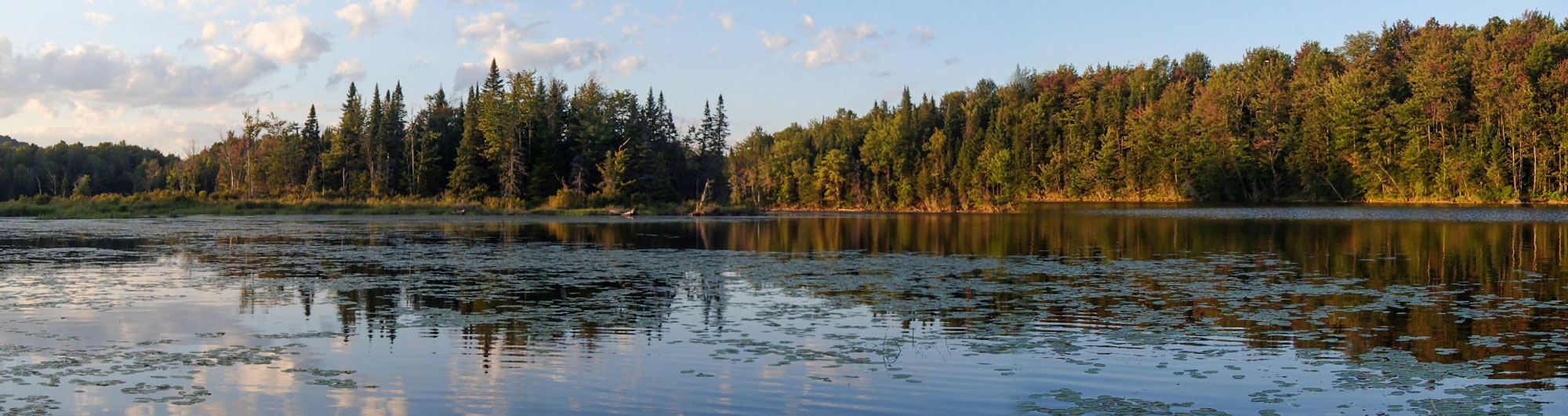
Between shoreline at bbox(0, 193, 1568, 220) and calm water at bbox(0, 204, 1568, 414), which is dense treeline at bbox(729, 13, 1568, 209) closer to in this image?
shoreline at bbox(0, 193, 1568, 220)

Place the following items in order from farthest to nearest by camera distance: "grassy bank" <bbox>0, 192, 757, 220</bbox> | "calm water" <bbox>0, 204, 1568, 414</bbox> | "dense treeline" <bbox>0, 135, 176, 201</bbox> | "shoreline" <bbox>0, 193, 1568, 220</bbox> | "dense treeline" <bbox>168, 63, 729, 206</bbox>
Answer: "dense treeline" <bbox>0, 135, 176, 201</bbox> → "dense treeline" <bbox>168, 63, 729, 206</bbox> → "grassy bank" <bbox>0, 192, 757, 220</bbox> → "shoreline" <bbox>0, 193, 1568, 220</bbox> → "calm water" <bbox>0, 204, 1568, 414</bbox>

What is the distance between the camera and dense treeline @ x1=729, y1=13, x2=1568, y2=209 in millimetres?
90688

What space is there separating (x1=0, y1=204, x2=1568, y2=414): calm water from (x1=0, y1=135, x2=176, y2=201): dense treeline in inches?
4727

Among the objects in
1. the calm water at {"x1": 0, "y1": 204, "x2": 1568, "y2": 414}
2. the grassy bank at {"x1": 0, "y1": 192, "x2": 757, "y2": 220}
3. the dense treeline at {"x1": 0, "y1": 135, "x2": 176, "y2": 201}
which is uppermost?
the dense treeline at {"x1": 0, "y1": 135, "x2": 176, "y2": 201}

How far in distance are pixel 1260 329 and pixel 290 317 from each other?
13056 millimetres

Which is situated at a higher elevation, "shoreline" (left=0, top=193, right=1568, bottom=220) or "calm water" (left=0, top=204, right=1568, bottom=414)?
"shoreline" (left=0, top=193, right=1568, bottom=220)

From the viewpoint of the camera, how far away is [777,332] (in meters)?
13.1

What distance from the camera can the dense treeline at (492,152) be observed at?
79.6 m

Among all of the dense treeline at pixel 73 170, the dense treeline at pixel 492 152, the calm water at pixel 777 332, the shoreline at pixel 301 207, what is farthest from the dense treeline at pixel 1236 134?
the dense treeline at pixel 73 170

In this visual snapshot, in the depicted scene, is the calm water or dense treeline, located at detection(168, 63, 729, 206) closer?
the calm water

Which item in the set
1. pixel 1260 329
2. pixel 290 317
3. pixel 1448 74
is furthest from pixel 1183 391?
pixel 1448 74

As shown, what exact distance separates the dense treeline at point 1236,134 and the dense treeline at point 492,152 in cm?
2459

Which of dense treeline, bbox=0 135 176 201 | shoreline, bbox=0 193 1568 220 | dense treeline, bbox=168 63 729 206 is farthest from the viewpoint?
dense treeline, bbox=0 135 176 201

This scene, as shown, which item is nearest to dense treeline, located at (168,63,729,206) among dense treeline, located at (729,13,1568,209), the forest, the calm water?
the forest
